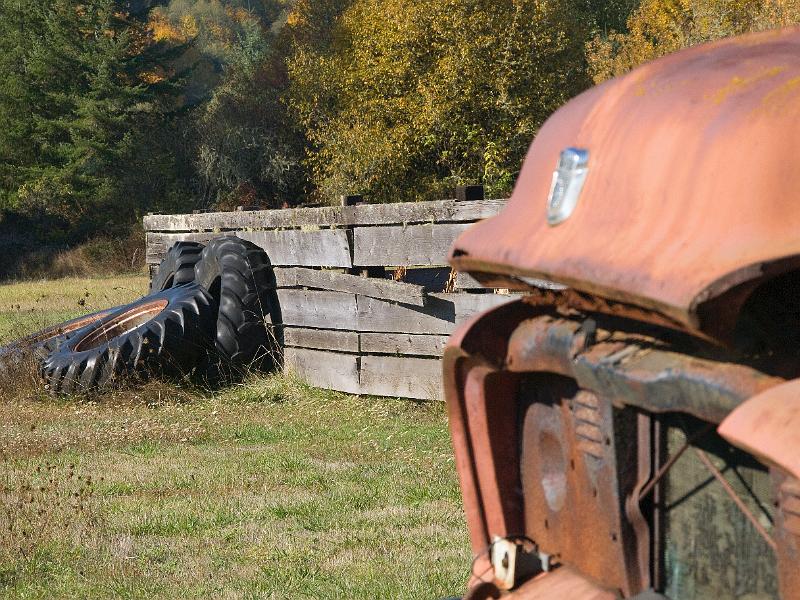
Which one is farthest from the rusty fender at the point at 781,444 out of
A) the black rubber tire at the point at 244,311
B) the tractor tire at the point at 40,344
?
the tractor tire at the point at 40,344

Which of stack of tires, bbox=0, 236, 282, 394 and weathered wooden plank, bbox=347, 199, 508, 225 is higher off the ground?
weathered wooden plank, bbox=347, 199, 508, 225

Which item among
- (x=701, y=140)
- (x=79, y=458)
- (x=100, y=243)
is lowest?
(x=100, y=243)

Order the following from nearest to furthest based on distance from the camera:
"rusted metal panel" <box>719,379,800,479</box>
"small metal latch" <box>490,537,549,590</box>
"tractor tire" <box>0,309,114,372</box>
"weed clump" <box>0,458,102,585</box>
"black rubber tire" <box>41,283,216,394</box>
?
"rusted metal panel" <box>719,379,800,479</box>
"small metal latch" <box>490,537,549,590</box>
"weed clump" <box>0,458,102,585</box>
"black rubber tire" <box>41,283,216,394</box>
"tractor tire" <box>0,309,114,372</box>

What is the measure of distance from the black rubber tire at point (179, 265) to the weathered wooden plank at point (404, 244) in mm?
2955

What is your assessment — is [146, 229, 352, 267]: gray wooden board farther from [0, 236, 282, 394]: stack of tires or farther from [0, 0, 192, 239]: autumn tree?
[0, 0, 192, 239]: autumn tree

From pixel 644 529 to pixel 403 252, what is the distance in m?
6.57

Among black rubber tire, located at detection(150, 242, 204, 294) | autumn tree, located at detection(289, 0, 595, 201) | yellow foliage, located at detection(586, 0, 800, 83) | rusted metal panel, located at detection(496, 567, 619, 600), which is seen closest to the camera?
rusted metal panel, located at detection(496, 567, 619, 600)

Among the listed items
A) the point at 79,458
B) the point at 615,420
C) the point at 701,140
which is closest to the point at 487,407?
the point at 615,420

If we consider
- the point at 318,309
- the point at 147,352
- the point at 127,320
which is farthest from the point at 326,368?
the point at 127,320

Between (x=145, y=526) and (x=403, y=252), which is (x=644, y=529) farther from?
(x=403, y=252)

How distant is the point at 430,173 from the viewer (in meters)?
35.9

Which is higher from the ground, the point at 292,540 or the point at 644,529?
the point at 644,529

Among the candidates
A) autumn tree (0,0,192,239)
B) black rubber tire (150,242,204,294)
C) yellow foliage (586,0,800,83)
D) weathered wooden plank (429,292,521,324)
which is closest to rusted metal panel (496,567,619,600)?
weathered wooden plank (429,292,521,324)

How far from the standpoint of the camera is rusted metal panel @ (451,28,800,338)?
205 centimetres
